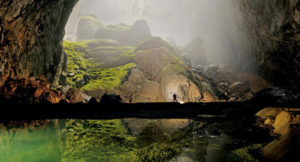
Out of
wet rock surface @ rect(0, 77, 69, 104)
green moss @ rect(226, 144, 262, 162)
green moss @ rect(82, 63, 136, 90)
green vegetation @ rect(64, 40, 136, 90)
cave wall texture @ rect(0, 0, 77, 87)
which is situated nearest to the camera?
green moss @ rect(226, 144, 262, 162)

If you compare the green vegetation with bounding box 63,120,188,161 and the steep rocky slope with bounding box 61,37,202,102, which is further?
the steep rocky slope with bounding box 61,37,202,102

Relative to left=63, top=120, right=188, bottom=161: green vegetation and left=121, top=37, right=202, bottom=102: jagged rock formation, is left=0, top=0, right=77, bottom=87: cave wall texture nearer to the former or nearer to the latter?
left=63, top=120, right=188, bottom=161: green vegetation

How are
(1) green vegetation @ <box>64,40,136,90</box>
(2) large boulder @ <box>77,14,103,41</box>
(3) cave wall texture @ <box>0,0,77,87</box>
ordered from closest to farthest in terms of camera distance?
(3) cave wall texture @ <box>0,0,77,87</box> < (1) green vegetation @ <box>64,40,136,90</box> < (2) large boulder @ <box>77,14,103,41</box>

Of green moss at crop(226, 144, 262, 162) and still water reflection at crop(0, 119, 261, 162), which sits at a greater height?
still water reflection at crop(0, 119, 261, 162)

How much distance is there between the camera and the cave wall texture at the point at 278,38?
14148 millimetres

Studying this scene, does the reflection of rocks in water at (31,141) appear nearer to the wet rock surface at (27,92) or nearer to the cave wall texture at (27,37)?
the wet rock surface at (27,92)

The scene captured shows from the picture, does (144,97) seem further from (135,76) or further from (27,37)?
(27,37)

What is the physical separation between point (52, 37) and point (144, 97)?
561 inches

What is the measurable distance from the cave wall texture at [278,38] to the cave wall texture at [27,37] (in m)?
19.2

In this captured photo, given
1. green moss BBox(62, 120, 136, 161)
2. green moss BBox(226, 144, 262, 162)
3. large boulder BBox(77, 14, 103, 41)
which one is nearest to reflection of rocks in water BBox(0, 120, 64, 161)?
green moss BBox(62, 120, 136, 161)

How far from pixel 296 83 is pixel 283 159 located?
19.9 meters

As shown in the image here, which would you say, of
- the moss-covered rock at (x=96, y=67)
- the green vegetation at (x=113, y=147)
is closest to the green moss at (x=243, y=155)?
the green vegetation at (x=113, y=147)

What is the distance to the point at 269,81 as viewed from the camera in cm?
2616

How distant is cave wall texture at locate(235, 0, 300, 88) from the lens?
46.4ft
